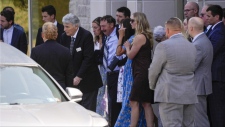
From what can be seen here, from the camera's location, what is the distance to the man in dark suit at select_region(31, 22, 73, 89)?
10898mm

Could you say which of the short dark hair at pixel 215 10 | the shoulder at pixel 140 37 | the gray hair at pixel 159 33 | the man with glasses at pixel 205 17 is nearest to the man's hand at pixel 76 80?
the gray hair at pixel 159 33

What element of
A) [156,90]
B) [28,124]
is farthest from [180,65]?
[28,124]

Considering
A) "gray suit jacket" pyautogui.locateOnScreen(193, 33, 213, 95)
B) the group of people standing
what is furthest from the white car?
"gray suit jacket" pyautogui.locateOnScreen(193, 33, 213, 95)

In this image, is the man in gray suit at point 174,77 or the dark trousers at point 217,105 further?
the dark trousers at point 217,105

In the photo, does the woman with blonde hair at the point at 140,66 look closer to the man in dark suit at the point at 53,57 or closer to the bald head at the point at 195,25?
the bald head at the point at 195,25

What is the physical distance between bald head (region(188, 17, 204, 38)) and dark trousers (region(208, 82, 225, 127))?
0.84 m

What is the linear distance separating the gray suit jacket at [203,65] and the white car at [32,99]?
2.46 m

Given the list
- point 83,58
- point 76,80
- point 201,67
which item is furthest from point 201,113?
point 83,58

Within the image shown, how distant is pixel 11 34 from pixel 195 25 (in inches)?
207

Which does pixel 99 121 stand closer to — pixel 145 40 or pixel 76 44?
pixel 145 40

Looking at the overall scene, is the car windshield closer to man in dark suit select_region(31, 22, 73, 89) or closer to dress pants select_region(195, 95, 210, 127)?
man in dark suit select_region(31, 22, 73, 89)

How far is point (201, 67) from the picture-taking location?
10.6 metres

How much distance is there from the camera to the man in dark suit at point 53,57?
10.9m

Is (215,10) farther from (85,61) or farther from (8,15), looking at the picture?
(8,15)
